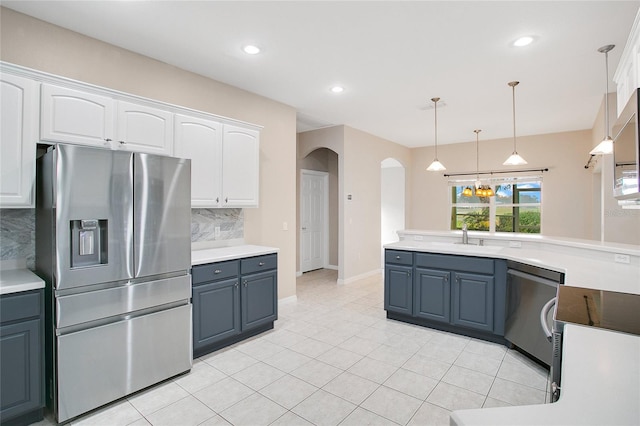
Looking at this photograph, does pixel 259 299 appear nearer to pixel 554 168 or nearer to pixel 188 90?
pixel 188 90

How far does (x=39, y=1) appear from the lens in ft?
7.53

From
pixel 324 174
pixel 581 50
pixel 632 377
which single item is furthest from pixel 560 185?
pixel 632 377

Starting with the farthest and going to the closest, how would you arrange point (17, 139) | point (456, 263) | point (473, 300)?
point (456, 263) → point (473, 300) → point (17, 139)

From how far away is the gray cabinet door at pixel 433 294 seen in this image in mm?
3502

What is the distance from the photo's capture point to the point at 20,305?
6.47 feet

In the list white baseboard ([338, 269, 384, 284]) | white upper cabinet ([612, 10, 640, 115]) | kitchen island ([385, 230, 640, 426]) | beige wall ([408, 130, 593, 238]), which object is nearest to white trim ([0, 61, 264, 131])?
kitchen island ([385, 230, 640, 426])

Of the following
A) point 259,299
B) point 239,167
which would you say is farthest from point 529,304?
point 239,167

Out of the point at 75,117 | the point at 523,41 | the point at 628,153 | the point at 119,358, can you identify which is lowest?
the point at 119,358

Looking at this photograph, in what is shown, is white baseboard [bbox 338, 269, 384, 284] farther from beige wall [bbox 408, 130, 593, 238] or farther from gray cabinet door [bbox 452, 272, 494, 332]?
gray cabinet door [bbox 452, 272, 494, 332]

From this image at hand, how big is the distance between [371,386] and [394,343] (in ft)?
2.85

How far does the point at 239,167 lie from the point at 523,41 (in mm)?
2900

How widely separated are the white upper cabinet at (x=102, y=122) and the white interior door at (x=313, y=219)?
148 inches

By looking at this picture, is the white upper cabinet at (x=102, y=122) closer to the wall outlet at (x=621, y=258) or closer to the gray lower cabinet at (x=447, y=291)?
the gray lower cabinet at (x=447, y=291)

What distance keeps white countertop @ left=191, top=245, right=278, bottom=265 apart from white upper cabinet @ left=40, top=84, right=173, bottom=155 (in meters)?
1.01
